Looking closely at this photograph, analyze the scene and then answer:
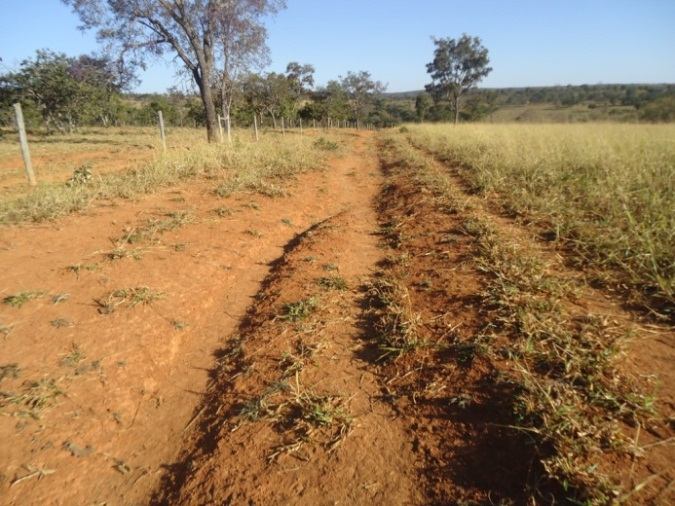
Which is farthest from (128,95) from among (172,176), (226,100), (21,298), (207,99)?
(21,298)

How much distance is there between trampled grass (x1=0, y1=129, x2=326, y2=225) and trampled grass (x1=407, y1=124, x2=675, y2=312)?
447 cm

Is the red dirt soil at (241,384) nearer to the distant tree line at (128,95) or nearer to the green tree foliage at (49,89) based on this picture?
the distant tree line at (128,95)

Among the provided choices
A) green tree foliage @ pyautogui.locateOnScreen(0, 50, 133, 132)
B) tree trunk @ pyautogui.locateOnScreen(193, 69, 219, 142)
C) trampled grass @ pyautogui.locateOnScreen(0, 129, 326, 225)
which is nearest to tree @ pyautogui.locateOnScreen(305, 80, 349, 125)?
green tree foliage @ pyautogui.locateOnScreen(0, 50, 133, 132)

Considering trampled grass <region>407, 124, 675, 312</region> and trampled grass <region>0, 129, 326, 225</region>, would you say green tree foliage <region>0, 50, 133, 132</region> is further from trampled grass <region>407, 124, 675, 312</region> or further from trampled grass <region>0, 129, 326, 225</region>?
trampled grass <region>407, 124, 675, 312</region>

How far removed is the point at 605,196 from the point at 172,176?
7376 millimetres

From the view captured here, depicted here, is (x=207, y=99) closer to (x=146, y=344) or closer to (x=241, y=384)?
(x=146, y=344)

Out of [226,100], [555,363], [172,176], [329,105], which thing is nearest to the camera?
[555,363]

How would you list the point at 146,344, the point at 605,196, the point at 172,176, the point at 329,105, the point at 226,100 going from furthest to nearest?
the point at 329,105 → the point at 226,100 → the point at 172,176 → the point at 605,196 → the point at 146,344

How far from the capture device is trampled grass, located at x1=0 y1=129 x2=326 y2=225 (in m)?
5.02

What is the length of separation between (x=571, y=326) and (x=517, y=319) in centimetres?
32

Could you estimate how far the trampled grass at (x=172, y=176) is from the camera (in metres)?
5.02

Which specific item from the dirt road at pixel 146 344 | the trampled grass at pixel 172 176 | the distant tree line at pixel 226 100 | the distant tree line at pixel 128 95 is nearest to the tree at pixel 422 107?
the distant tree line at pixel 226 100

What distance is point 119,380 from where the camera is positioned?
8.31 feet

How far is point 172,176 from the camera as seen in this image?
286 inches
